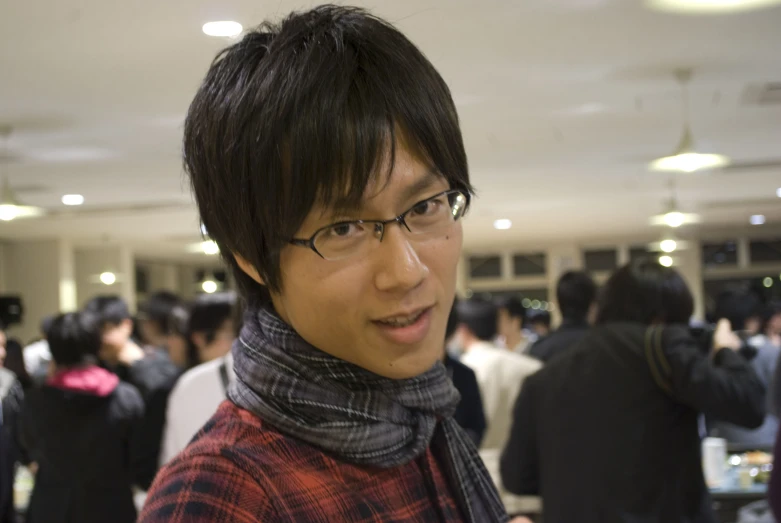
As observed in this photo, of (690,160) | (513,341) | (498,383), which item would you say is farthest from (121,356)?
(690,160)

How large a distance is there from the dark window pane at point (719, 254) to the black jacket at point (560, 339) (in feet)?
48.5

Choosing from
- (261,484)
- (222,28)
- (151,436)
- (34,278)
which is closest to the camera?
(261,484)

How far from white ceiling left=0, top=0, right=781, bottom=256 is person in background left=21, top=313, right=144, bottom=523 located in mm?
1828

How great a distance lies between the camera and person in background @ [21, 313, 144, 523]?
3.94 metres

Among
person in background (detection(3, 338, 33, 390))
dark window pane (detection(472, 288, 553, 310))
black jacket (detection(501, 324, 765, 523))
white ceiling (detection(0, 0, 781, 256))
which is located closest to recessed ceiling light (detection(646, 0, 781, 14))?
white ceiling (detection(0, 0, 781, 256))

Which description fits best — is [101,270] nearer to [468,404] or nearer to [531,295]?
[531,295]

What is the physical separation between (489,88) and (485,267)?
564 inches

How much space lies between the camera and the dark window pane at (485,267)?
20656 mm

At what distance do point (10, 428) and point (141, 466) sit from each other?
150 centimetres

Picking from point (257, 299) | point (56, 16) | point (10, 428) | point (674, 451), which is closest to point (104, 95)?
point (56, 16)

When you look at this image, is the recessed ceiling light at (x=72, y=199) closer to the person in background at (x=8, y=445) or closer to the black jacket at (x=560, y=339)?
the person in background at (x=8, y=445)

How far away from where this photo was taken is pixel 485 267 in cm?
2083

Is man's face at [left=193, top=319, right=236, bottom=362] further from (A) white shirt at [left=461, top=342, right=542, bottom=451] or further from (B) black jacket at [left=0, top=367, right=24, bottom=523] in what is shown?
(A) white shirt at [left=461, top=342, right=542, bottom=451]

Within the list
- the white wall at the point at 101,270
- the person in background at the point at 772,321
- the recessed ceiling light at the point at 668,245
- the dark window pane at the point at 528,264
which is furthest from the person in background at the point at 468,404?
the dark window pane at the point at 528,264
